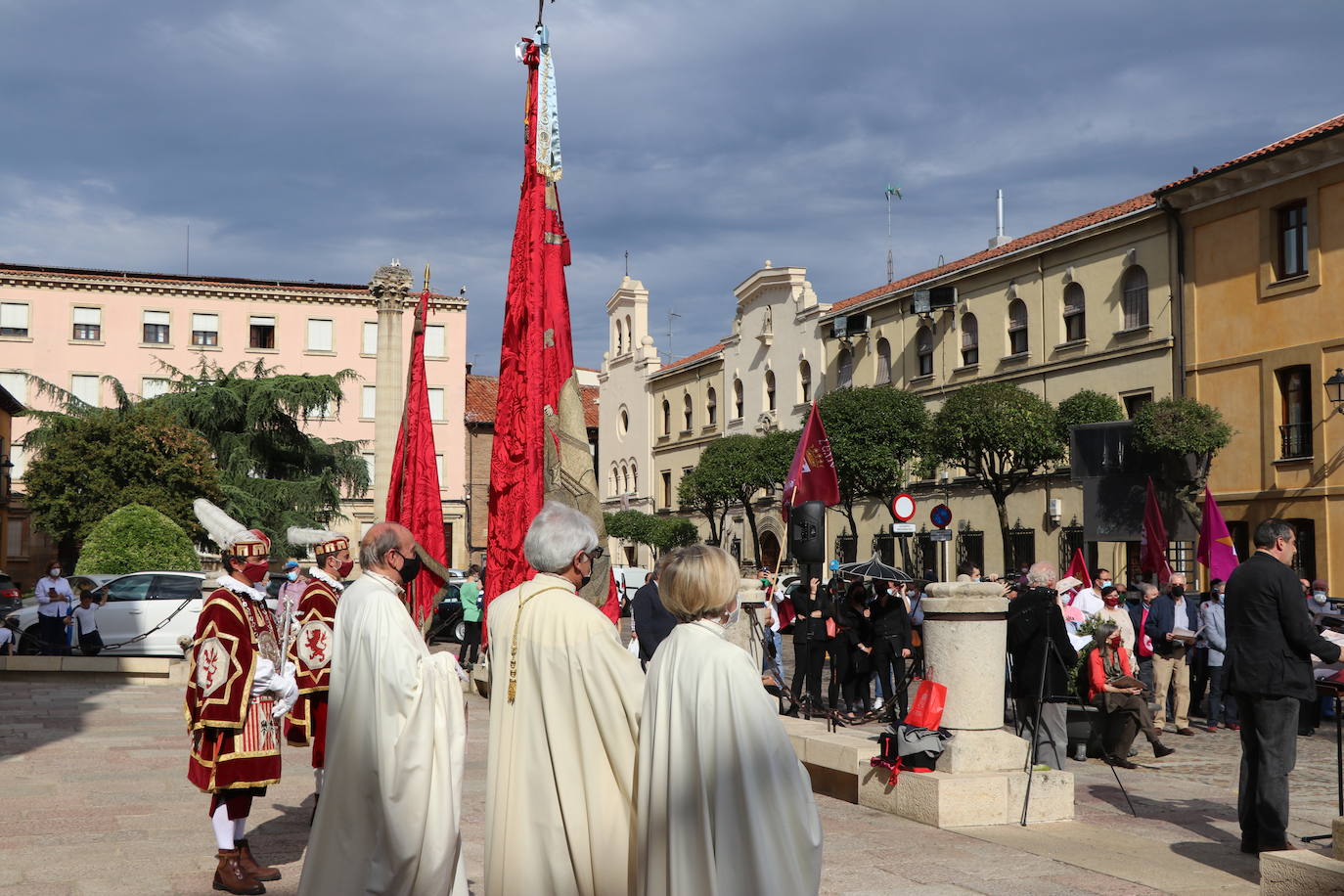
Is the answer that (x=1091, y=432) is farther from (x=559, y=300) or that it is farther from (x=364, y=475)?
(x=364, y=475)

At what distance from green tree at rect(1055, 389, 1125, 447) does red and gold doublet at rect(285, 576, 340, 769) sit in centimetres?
2670

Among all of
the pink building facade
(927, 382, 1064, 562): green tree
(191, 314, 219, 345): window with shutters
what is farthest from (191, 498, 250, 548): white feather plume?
(191, 314, 219, 345): window with shutters

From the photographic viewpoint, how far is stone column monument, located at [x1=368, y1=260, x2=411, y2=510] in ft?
76.3

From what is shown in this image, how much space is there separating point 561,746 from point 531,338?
18.5 ft

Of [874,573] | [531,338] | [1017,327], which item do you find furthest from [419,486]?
[1017,327]

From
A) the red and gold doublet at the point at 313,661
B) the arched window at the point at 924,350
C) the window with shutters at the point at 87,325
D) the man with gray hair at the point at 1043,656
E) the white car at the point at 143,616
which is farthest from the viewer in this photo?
the window with shutters at the point at 87,325

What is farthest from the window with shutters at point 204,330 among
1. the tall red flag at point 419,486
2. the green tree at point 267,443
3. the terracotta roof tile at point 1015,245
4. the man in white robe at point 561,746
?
the man in white robe at point 561,746

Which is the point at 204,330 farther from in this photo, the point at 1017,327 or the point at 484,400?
the point at 1017,327

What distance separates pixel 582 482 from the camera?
9.70 metres

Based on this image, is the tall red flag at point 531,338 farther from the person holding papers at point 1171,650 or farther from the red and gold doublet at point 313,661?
the person holding papers at point 1171,650

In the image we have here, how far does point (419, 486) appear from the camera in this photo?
13227mm

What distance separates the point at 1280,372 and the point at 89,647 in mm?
24512

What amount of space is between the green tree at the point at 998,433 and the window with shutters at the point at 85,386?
39.4m

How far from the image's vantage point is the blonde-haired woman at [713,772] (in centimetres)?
402
